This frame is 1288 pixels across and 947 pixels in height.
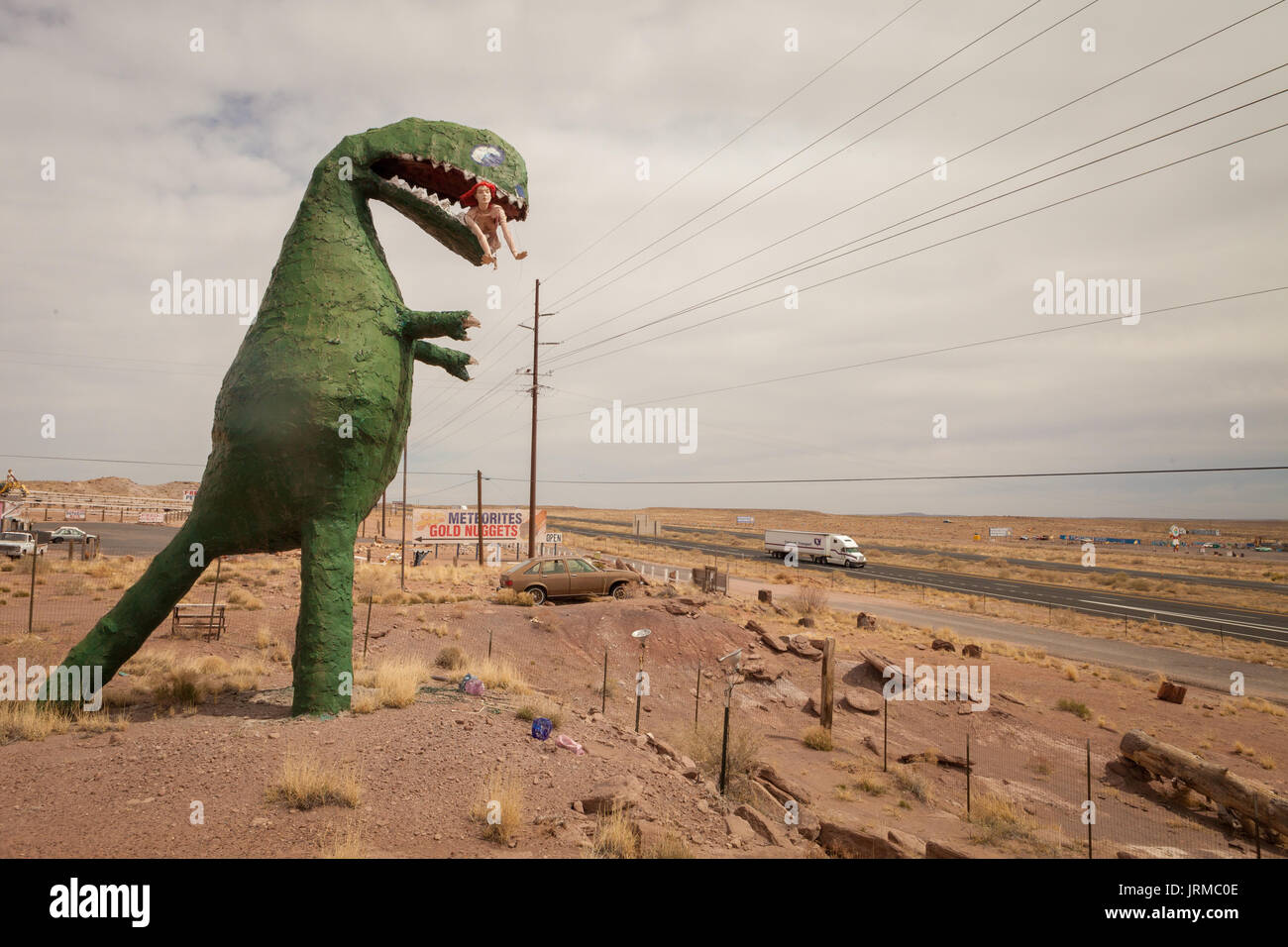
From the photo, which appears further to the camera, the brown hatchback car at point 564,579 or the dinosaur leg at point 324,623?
the brown hatchback car at point 564,579

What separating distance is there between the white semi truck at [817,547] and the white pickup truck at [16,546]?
4674cm

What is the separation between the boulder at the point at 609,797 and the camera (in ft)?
19.9

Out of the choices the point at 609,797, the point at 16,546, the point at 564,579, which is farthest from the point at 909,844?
the point at 16,546

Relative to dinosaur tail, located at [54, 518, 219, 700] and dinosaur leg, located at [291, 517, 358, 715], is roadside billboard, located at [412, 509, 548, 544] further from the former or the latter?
dinosaur leg, located at [291, 517, 358, 715]

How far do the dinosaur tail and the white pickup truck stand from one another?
2516 cm

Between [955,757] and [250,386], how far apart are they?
13.3m

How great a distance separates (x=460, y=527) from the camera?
134ft

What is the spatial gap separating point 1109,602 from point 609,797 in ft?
130

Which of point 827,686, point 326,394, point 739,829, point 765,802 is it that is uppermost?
point 326,394

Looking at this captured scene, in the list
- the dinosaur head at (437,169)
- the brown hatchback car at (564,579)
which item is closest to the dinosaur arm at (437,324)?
the dinosaur head at (437,169)

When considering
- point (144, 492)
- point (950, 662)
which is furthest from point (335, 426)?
point (144, 492)

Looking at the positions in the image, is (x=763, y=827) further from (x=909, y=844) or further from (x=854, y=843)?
(x=909, y=844)

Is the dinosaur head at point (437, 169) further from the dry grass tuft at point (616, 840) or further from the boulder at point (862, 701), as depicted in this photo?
the boulder at point (862, 701)
